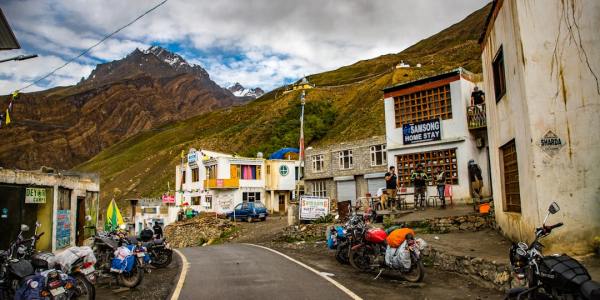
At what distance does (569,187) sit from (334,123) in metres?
69.0

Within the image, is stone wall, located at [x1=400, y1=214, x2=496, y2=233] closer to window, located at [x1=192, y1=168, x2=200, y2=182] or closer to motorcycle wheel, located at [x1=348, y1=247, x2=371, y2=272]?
motorcycle wheel, located at [x1=348, y1=247, x2=371, y2=272]

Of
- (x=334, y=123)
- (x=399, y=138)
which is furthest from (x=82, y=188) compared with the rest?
(x=334, y=123)

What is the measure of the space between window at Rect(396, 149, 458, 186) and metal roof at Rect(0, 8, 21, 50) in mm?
17226

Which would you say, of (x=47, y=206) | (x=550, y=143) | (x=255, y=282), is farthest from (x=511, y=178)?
(x=47, y=206)

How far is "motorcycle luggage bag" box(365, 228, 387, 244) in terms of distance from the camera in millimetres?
10504

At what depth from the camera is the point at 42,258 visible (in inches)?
273

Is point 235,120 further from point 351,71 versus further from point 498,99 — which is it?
point 498,99

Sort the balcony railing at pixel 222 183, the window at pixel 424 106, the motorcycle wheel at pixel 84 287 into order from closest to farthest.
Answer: the motorcycle wheel at pixel 84 287
the window at pixel 424 106
the balcony railing at pixel 222 183

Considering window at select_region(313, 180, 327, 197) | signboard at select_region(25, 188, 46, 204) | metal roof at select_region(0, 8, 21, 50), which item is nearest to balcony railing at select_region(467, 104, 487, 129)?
window at select_region(313, 180, 327, 197)

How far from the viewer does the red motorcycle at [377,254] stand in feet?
29.9

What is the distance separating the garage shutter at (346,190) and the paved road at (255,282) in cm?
2125

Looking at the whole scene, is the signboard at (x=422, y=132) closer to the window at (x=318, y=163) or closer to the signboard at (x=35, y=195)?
the window at (x=318, y=163)

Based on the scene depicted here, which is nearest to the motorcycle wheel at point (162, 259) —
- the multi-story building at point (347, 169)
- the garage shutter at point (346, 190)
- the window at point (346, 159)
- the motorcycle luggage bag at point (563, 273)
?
the motorcycle luggage bag at point (563, 273)

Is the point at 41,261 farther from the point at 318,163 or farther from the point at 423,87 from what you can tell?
the point at 318,163
